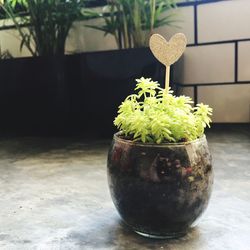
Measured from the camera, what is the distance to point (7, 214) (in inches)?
24.1

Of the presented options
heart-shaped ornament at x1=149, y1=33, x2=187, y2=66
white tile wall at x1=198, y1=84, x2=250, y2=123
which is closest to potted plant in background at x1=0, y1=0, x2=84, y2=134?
white tile wall at x1=198, y1=84, x2=250, y2=123

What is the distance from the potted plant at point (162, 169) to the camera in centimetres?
47

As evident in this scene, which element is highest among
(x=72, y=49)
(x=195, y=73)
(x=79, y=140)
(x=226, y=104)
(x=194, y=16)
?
(x=194, y=16)

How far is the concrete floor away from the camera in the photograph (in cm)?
50

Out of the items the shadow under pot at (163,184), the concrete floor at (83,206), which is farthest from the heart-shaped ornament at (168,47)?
the concrete floor at (83,206)

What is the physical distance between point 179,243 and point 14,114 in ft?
3.78

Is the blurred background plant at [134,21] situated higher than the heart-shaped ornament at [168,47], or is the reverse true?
the blurred background plant at [134,21]

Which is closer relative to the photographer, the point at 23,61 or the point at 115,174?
the point at 115,174

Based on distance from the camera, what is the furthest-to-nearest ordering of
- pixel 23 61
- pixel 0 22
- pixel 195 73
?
pixel 0 22 < pixel 195 73 < pixel 23 61

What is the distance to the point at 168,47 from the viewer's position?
54cm

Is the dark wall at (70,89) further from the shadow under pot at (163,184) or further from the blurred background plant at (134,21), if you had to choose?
the shadow under pot at (163,184)

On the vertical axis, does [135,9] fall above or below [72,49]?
above

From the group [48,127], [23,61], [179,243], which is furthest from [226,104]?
[179,243]

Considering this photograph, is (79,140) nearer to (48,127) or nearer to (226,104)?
(48,127)
